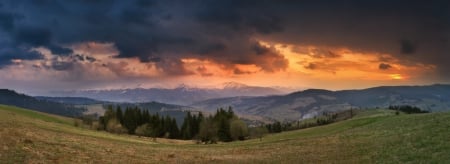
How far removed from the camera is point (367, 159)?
3228 cm

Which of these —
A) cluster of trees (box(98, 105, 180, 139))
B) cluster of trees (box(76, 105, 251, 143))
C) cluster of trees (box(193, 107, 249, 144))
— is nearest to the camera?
cluster of trees (box(193, 107, 249, 144))

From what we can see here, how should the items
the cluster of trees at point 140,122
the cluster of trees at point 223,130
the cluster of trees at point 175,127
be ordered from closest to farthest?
the cluster of trees at point 223,130, the cluster of trees at point 175,127, the cluster of trees at point 140,122

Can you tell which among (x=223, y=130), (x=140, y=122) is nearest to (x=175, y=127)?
(x=140, y=122)

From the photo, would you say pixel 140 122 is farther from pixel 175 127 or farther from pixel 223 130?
pixel 223 130

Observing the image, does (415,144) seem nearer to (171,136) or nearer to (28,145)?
(28,145)

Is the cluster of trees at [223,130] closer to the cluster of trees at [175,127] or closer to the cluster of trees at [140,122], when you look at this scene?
the cluster of trees at [175,127]

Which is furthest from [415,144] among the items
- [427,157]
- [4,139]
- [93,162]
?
[4,139]

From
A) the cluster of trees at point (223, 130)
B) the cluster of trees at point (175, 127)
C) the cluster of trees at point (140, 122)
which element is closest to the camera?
the cluster of trees at point (223, 130)

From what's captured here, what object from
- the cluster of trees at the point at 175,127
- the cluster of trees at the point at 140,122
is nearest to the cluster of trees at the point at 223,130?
the cluster of trees at the point at 175,127

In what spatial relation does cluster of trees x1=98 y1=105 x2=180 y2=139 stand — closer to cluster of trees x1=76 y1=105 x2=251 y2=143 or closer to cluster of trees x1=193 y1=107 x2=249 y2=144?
cluster of trees x1=76 y1=105 x2=251 y2=143

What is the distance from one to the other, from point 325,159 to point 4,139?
28.0 metres

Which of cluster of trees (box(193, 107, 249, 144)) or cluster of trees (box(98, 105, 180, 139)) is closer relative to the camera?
cluster of trees (box(193, 107, 249, 144))

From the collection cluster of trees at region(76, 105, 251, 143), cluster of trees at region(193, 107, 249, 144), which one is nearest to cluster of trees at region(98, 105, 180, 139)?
cluster of trees at region(76, 105, 251, 143)

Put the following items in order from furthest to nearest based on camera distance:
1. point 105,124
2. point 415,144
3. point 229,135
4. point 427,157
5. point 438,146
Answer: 1. point 105,124
2. point 229,135
3. point 415,144
4. point 438,146
5. point 427,157
